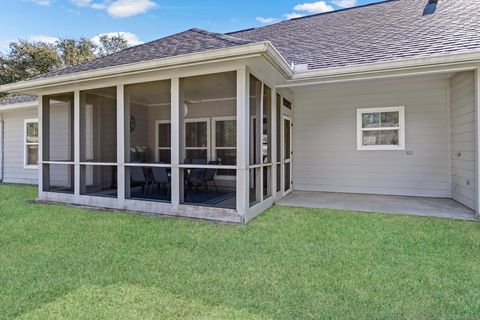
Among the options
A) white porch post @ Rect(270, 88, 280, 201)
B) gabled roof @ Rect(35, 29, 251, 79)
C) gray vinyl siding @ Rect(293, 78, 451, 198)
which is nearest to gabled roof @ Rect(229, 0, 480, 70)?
gray vinyl siding @ Rect(293, 78, 451, 198)

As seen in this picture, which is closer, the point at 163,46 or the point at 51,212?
the point at 51,212

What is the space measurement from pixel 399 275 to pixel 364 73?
3900 mm

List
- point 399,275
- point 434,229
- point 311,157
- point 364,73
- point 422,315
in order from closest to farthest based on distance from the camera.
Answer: point 422,315 < point 399,275 < point 434,229 < point 364,73 < point 311,157

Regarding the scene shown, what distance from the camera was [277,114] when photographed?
676 cm

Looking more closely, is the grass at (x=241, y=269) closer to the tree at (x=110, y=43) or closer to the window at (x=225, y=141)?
the window at (x=225, y=141)

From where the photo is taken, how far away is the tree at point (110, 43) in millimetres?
24516

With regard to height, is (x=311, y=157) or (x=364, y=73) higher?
(x=364, y=73)

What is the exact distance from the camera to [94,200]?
607 cm

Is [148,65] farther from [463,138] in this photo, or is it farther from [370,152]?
[463,138]

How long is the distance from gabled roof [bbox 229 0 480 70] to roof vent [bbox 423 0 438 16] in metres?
0.11

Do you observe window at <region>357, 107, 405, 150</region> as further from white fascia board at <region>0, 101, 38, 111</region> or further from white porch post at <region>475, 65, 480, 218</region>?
white fascia board at <region>0, 101, 38, 111</region>

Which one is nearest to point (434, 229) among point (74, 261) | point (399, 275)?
point (399, 275)

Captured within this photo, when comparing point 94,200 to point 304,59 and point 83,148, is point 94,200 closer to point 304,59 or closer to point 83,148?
point 83,148

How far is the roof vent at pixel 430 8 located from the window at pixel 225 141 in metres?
5.79
